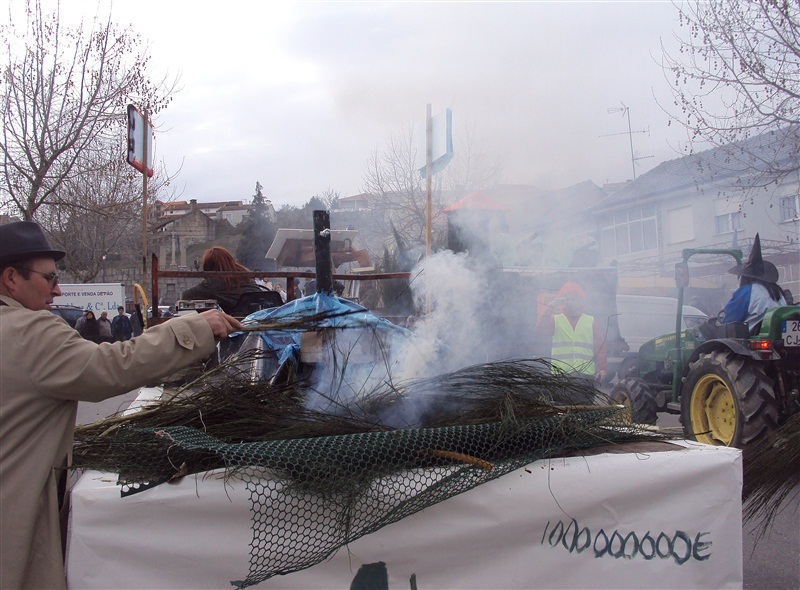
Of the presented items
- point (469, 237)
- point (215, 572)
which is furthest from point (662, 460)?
point (469, 237)

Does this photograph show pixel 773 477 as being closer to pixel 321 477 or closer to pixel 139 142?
pixel 321 477

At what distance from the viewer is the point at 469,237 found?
6.61 metres

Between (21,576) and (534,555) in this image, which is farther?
(534,555)

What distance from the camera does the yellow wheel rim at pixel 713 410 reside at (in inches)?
242

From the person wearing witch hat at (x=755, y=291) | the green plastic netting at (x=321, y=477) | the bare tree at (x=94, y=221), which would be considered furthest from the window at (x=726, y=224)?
the green plastic netting at (x=321, y=477)

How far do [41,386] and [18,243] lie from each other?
18.6 inches

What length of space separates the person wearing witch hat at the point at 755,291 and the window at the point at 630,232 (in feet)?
28.9

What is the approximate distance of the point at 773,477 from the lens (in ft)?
9.37

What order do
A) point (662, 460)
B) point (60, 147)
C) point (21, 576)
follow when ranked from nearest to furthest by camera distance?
point (21, 576), point (662, 460), point (60, 147)

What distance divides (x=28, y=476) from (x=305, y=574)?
891 millimetres

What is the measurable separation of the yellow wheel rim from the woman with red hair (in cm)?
454

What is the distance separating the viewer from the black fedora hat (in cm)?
195

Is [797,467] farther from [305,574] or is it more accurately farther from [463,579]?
[305,574]

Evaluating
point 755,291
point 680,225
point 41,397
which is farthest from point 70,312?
point 41,397
